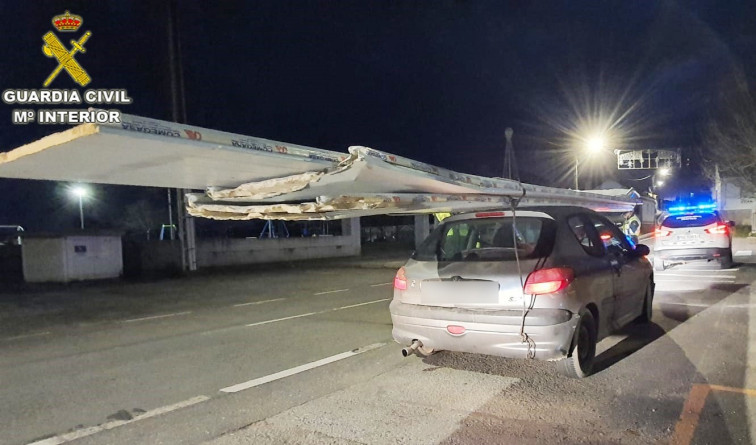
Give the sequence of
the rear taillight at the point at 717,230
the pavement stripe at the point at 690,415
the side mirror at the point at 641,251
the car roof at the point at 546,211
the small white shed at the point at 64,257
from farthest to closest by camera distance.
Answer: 1. the small white shed at the point at 64,257
2. the rear taillight at the point at 717,230
3. the side mirror at the point at 641,251
4. the car roof at the point at 546,211
5. the pavement stripe at the point at 690,415

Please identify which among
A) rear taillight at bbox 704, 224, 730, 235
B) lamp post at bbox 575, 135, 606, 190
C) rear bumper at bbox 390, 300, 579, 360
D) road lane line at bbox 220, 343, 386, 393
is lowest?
road lane line at bbox 220, 343, 386, 393

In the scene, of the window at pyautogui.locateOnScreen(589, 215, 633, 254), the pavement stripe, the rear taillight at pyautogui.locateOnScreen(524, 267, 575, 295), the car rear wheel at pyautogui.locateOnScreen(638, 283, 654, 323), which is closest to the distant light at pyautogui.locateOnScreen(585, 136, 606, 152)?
the car rear wheel at pyautogui.locateOnScreen(638, 283, 654, 323)

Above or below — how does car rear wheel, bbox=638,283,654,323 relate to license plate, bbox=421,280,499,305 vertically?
below

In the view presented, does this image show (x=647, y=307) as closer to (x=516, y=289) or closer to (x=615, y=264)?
(x=615, y=264)

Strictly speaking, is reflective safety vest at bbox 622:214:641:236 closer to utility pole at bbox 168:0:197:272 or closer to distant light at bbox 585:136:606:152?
distant light at bbox 585:136:606:152

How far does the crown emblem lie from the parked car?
16.5m

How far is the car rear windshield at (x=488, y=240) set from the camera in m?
4.87

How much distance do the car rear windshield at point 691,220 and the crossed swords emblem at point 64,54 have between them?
16335mm

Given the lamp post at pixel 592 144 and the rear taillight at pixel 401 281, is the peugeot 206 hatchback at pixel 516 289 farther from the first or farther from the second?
the lamp post at pixel 592 144

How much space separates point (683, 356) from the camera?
5605 millimetres

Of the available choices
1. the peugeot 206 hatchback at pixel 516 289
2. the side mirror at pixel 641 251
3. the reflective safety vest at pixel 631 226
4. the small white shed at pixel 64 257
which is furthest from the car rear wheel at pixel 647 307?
the small white shed at pixel 64 257

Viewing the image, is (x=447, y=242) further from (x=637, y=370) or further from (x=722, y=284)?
(x=722, y=284)

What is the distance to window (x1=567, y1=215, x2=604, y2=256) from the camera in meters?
5.26

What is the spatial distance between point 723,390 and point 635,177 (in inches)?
1909
